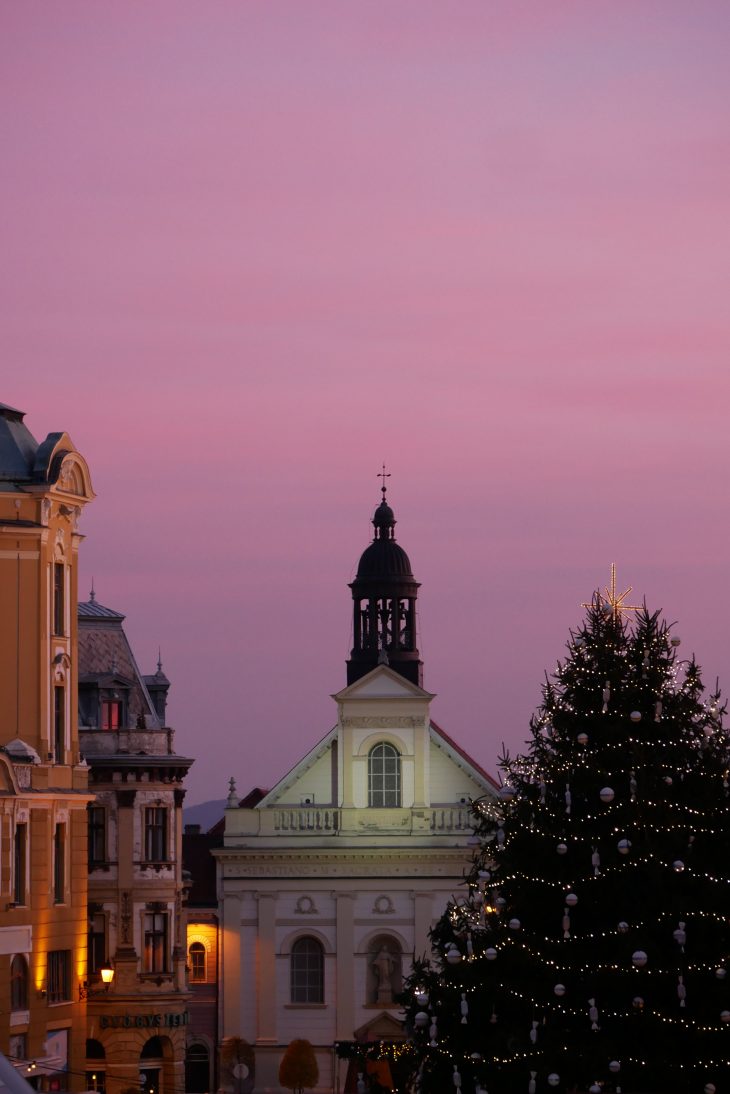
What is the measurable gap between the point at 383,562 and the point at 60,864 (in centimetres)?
2549

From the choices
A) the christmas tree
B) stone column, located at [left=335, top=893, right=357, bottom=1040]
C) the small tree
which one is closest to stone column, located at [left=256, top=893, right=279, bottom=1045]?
stone column, located at [left=335, top=893, right=357, bottom=1040]

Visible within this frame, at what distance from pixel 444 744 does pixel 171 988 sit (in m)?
16.6

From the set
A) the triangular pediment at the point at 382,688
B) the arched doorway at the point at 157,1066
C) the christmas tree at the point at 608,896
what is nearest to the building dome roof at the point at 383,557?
the triangular pediment at the point at 382,688

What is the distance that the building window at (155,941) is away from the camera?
53100 mm

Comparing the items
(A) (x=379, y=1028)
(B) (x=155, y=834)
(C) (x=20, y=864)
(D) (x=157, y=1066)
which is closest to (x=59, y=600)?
(C) (x=20, y=864)

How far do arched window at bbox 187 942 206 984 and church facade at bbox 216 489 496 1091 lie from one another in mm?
3758

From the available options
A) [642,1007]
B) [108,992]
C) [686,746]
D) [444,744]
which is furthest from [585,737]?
[444,744]

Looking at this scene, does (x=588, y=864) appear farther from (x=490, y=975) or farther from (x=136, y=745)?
(x=136, y=745)

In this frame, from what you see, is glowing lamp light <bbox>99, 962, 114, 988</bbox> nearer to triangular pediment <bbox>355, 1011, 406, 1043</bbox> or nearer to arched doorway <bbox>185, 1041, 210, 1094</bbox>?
triangular pediment <bbox>355, 1011, 406, 1043</bbox>

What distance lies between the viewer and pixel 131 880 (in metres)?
53.6

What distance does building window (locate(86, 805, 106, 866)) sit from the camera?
53.6 meters

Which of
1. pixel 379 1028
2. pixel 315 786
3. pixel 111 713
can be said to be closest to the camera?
pixel 111 713

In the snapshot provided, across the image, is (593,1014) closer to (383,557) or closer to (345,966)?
(345,966)

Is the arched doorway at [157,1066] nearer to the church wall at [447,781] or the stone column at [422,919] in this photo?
the stone column at [422,919]
